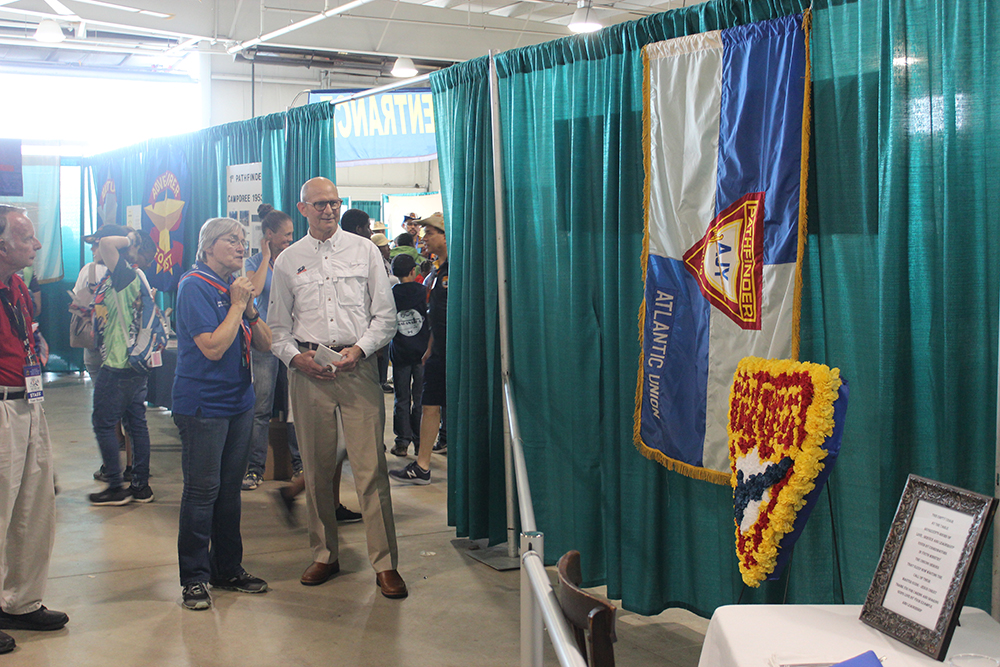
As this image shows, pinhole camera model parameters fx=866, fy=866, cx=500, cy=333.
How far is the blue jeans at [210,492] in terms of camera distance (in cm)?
328

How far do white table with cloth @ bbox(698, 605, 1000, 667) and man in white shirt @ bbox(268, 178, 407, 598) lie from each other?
1.97 meters

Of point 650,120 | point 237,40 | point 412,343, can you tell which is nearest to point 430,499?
point 412,343

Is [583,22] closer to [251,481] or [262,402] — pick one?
[262,402]

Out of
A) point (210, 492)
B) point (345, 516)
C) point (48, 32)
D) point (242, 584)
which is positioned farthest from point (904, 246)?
point (48, 32)

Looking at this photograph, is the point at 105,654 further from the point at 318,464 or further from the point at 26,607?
the point at 318,464

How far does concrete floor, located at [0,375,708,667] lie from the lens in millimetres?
3010

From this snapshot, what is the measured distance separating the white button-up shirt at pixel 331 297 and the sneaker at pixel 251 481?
183cm

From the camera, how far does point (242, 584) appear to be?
3578 mm

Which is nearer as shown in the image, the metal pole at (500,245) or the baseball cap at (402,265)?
the metal pole at (500,245)

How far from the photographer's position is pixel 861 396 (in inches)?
97.7

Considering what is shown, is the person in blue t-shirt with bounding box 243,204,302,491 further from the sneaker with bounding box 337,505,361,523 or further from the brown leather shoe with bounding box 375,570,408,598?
the brown leather shoe with bounding box 375,570,408,598

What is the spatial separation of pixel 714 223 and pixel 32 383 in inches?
96.2

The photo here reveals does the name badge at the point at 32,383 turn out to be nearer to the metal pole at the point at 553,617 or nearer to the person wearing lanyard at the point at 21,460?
the person wearing lanyard at the point at 21,460

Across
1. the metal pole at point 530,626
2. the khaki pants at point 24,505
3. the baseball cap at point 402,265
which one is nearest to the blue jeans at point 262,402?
the baseball cap at point 402,265
